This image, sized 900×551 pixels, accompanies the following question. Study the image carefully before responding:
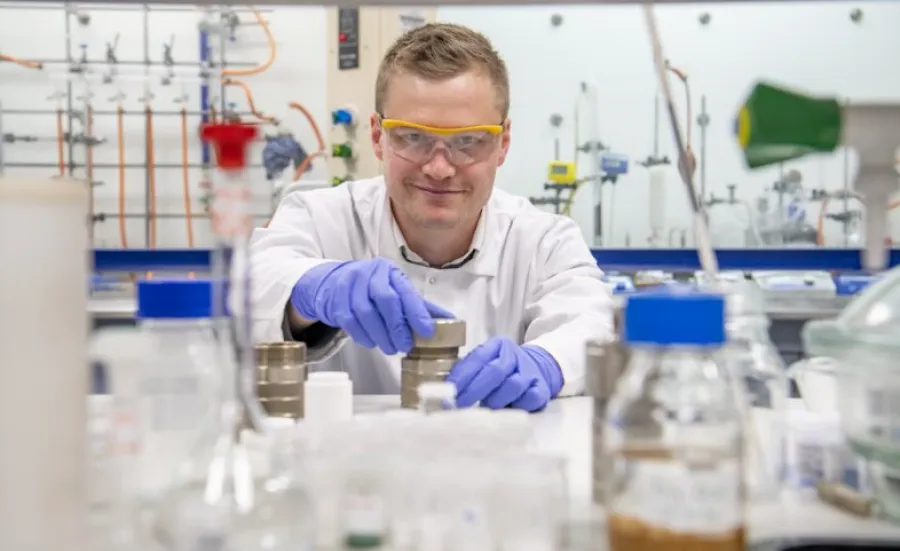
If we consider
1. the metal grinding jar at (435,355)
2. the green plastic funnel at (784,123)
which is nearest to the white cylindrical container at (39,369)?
the green plastic funnel at (784,123)

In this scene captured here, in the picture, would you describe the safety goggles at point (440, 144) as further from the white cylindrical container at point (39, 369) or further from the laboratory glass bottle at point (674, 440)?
the white cylindrical container at point (39, 369)

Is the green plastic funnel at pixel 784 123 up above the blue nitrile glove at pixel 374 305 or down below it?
above

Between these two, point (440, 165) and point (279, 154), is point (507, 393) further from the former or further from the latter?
point (279, 154)

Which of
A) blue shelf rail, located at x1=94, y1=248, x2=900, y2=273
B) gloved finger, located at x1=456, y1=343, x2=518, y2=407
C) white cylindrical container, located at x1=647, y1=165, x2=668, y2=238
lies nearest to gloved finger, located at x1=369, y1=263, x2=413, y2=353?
gloved finger, located at x1=456, y1=343, x2=518, y2=407

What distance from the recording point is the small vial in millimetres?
856

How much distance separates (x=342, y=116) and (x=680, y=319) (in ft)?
10.2

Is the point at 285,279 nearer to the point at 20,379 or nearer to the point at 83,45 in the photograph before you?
the point at 20,379

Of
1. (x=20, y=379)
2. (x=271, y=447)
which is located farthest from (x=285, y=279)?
(x=20, y=379)

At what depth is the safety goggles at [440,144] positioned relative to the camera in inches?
67.4

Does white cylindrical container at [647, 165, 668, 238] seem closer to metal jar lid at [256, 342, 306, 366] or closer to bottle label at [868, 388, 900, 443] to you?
metal jar lid at [256, 342, 306, 366]

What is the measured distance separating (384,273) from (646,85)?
307cm

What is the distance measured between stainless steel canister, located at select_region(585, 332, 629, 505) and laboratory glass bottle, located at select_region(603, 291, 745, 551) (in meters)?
0.04

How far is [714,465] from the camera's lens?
1.82 ft

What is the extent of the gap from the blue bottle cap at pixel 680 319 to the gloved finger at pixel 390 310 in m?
0.72
